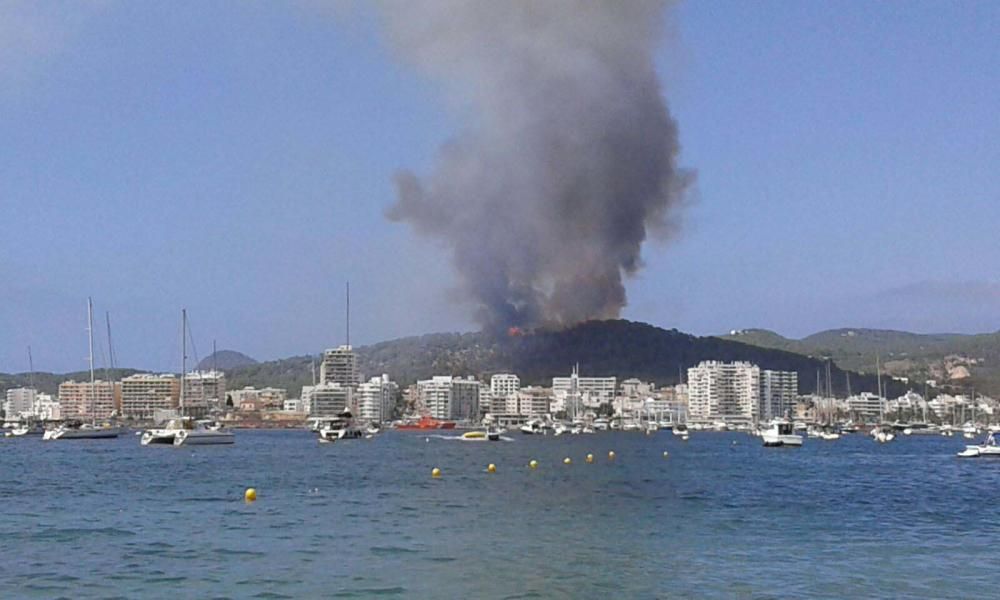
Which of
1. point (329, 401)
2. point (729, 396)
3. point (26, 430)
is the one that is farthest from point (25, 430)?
point (729, 396)

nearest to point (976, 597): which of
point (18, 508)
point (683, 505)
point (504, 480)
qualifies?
point (683, 505)

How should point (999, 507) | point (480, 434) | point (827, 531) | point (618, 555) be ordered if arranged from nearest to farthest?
point (618, 555), point (827, 531), point (999, 507), point (480, 434)

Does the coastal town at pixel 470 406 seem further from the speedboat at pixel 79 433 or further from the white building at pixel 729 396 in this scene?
the speedboat at pixel 79 433

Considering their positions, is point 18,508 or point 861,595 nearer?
point 861,595

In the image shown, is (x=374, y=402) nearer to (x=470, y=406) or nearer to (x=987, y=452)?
(x=470, y=406)

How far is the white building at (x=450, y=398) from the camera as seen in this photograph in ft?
595

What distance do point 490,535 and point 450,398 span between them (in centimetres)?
16081

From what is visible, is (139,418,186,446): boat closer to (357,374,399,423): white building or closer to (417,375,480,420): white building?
(357,374,399,423): white building

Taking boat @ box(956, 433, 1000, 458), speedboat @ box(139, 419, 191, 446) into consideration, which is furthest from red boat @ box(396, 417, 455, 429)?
boat @ box(956, 433, 1000, 458)

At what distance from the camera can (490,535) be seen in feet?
74.2

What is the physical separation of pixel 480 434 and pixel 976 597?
77.6 meters

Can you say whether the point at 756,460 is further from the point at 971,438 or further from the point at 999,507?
the point at 971,438

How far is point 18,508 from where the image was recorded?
28.9 m

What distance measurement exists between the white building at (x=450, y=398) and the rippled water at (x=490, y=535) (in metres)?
136
